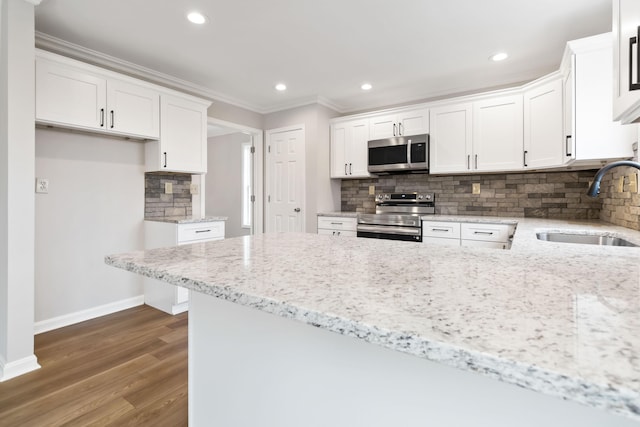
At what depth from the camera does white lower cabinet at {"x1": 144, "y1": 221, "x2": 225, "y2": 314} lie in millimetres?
3041

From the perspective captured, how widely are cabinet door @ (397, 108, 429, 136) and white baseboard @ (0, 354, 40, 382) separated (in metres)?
3.87

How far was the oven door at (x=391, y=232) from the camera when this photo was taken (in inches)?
132

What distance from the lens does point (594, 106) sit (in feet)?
7.14

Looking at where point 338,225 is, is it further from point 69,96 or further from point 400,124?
point 69,96

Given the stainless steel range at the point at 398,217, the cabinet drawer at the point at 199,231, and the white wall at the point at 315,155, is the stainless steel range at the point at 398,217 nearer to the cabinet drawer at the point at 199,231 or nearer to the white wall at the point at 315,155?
the white wall at the point at 315,155

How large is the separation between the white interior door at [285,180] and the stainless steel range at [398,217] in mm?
918

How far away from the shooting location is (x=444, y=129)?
3539mm

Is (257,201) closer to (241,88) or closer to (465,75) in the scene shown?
(241,88)

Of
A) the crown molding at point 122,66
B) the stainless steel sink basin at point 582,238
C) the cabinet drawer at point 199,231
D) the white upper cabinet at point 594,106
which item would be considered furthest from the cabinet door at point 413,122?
the cabinet drawer at point 199,231

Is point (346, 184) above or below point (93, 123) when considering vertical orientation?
below

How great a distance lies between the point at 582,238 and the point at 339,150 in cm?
282

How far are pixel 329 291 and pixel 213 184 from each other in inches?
240

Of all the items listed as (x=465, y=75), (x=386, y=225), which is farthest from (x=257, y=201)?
(x=465, y=75)

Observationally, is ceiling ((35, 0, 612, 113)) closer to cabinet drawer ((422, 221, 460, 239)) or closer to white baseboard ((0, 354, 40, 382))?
cabinet drawer ((422, 221, 460, 239))
